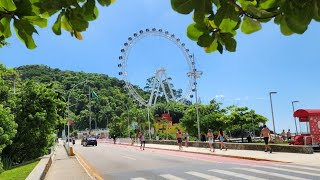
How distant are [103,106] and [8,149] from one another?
116922mm

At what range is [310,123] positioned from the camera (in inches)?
955

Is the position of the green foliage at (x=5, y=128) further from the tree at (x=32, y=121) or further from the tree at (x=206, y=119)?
the tree at (x=206, y=119)

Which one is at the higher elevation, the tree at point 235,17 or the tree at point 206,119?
the tree at point 206,119

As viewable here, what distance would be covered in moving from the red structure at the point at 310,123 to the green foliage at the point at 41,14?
23019 millimetres

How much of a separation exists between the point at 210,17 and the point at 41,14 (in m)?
1.04

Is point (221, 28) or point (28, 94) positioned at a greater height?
point (28, 94)

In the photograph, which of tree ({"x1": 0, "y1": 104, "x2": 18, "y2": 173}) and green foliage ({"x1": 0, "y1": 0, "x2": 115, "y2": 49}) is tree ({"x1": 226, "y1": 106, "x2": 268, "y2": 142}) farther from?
green foliage ({"x1": 0, "y1": 0, "x2": 115, "y2": 49})

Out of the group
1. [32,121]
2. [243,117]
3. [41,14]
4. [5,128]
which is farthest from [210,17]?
[243,117]

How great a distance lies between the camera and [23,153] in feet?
102

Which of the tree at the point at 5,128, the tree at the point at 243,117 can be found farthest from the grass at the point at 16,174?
the tree at the point at 243,117

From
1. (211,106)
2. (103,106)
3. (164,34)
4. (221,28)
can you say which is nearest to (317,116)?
(221,28)

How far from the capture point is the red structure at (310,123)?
2381 centimetres

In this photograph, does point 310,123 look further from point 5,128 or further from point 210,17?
point 210,17

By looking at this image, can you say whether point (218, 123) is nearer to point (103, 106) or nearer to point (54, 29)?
point (54, 29)
